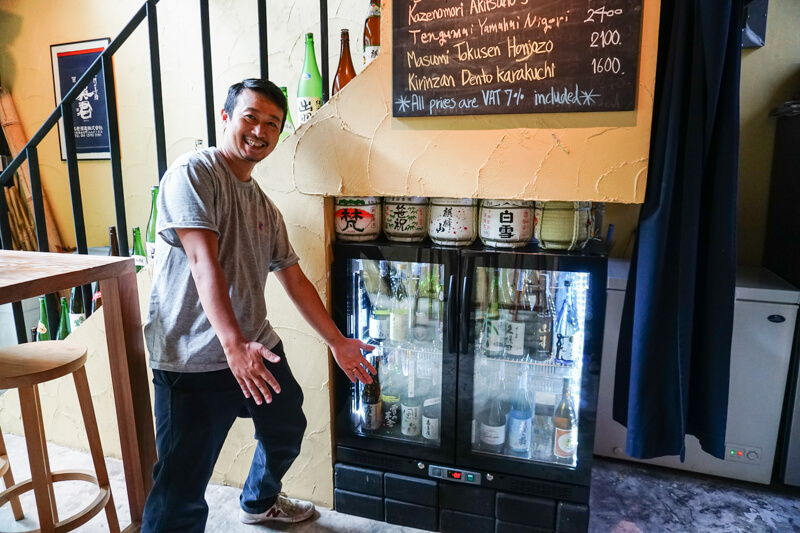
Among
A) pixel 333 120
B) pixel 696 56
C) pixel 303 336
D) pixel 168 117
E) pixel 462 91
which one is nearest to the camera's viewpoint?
pixel 696 56

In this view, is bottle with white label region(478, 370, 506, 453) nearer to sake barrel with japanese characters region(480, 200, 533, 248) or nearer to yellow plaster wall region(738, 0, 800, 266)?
sake barrel with japanese characters region(480, 200, 533, 248)

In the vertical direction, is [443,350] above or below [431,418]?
above

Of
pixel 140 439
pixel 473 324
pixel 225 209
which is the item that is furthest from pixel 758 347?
pixel 140 439

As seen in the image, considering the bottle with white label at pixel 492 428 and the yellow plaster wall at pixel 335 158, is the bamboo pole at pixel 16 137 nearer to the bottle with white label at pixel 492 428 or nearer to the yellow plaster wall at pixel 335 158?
the yellow plaster wall at pixel 335 158

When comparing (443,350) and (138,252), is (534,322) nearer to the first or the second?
(443,350)

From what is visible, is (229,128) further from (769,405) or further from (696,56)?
(769,405)

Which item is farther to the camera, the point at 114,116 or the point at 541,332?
the point at 114,116

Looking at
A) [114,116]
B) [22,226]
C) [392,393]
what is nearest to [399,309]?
[392,393]

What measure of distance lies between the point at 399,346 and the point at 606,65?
4.19 ft

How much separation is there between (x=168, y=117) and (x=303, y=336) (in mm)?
2244

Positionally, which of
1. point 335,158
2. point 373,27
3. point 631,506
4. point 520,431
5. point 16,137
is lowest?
point 631,506

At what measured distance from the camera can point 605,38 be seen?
154 cm

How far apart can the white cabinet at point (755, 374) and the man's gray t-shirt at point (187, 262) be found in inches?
65.4

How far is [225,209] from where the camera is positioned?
154 cm
